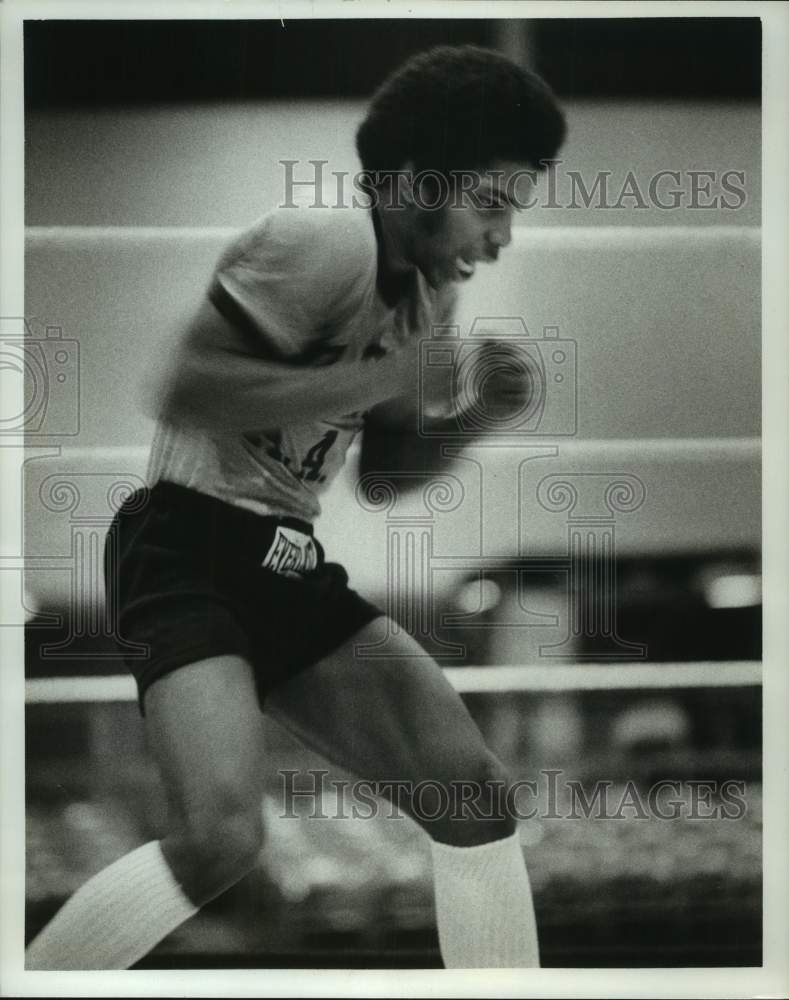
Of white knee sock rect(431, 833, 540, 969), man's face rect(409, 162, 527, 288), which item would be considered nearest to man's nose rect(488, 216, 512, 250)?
man's face rect(409, 162, 527, 288)

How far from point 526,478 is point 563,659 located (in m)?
0.37

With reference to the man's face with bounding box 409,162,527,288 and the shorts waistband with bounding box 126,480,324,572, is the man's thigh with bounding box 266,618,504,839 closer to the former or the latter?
the shorts waistband with bounding box 126,480,324,572

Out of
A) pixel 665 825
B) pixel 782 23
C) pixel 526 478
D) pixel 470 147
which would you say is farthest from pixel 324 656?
pixel 782 23

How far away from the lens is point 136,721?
2314mm

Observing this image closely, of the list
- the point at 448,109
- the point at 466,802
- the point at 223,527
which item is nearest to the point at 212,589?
the point at 223,527

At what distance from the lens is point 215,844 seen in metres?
2.30

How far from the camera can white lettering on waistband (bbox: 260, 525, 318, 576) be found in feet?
7.57

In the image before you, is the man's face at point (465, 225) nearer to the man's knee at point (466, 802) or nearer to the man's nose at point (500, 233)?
the man's nose at point (500, 233)

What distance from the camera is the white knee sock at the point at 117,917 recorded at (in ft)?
7.56

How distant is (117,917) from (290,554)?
2.64ft

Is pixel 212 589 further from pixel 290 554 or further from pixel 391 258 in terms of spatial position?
pixel 391 258

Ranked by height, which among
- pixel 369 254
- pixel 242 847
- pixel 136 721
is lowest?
pixel 242 847

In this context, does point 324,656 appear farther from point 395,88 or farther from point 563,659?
point 395,88

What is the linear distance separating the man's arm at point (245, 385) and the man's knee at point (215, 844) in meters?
0.76
